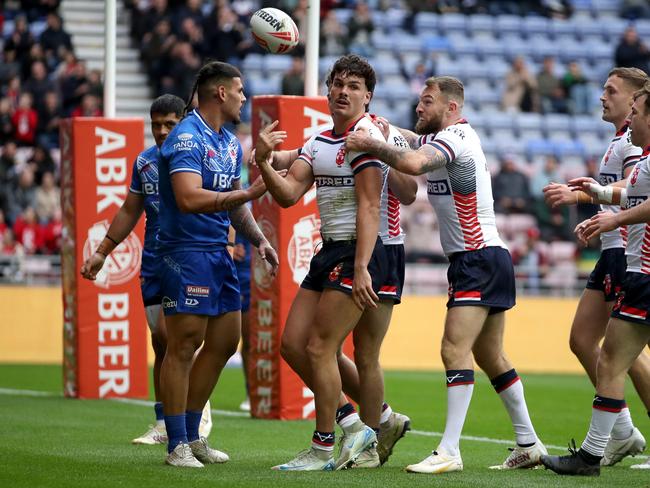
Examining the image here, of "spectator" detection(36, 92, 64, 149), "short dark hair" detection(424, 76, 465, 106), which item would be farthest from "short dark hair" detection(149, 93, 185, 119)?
"spectator" detection(36, 92, 64, 149)

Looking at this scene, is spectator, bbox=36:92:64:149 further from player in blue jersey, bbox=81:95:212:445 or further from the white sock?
the white sock

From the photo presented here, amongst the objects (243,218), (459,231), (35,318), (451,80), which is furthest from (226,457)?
(35,318)

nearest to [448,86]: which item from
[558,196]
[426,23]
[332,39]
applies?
[558,196]

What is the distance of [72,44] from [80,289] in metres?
10.6

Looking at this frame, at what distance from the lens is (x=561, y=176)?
21844 millimetres

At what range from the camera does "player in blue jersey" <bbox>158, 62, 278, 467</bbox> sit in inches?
302

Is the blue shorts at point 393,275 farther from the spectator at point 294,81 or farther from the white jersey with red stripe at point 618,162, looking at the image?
the spectator at point 294,81

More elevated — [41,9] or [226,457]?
[41,9]

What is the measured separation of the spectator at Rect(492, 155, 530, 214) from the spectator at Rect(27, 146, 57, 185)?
6.79 m

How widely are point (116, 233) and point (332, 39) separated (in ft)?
47.5

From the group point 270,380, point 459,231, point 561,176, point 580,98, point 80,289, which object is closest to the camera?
point 459,231

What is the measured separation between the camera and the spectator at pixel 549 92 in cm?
2405

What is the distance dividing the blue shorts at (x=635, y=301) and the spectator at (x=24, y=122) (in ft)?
47.6

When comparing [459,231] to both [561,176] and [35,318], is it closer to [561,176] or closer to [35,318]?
[35,318]
